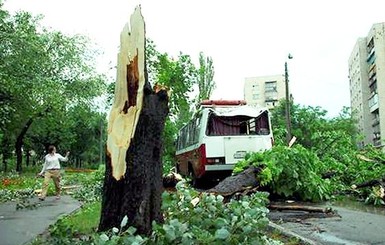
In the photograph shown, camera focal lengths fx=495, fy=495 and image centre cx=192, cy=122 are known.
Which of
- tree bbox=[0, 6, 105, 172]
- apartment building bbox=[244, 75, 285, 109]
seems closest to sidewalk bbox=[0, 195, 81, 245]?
tree bbox=[0, 6, 105, 172]

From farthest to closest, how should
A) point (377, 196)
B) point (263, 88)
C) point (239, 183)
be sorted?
point (263, 88) < point (377, 196) < point (239, 183)

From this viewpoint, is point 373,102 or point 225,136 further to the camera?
point 373,102

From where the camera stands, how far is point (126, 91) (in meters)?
5.30

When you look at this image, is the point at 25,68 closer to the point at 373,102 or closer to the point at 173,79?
the point at 173,79

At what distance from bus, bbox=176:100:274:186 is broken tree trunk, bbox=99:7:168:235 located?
9539mm

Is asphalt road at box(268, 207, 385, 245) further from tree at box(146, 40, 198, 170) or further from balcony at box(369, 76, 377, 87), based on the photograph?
balcony at box(369, 76, 377, 87)

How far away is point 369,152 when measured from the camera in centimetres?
1457

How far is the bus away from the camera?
14.9m

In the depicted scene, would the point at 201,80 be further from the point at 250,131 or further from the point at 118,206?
the point at 118,206

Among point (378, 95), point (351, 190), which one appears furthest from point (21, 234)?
point (378, 95)

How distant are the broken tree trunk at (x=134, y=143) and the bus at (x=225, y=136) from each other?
954cm

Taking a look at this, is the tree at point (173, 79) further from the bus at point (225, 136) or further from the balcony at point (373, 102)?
the balcony at point (373, 102)

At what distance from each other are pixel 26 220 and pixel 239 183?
4464mm

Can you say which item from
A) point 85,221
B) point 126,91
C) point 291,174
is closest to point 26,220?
point 85,221
